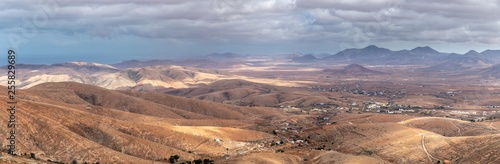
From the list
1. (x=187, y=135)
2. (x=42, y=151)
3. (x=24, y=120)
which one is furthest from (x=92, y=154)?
(x=187, y=135)

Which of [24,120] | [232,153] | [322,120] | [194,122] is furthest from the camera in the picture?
[322,120]

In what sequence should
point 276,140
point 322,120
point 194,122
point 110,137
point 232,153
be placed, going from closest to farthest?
point 110,137, point 232,153, point 276,140, point 194,122, point 322,120

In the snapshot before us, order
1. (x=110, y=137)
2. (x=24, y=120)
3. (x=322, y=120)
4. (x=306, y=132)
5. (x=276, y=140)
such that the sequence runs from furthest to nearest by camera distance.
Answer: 1. (x=322, y=120)
2. (x=306, y=132)
3. (x=276, y=140)
4. (x=110, y=137)
5. (x=24, y=120)

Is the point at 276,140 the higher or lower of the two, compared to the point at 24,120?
lower

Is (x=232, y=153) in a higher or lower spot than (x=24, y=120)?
lower

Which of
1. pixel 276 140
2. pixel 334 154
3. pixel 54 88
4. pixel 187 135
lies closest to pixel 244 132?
pixel 276 140

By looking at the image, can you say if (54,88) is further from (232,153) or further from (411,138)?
(411,138)

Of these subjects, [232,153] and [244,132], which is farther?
[244,132]

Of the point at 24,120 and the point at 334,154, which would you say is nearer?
the point at 24,120

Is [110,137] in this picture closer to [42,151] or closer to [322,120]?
[42,151]
